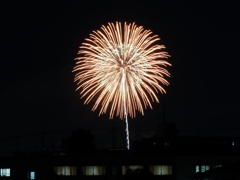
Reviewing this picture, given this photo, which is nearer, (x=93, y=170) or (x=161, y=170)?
(x=93, y=170)

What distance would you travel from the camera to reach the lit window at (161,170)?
82000 mm

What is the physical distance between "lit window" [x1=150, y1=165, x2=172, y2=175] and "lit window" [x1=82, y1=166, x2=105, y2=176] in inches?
242

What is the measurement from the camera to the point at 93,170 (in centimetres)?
8181
